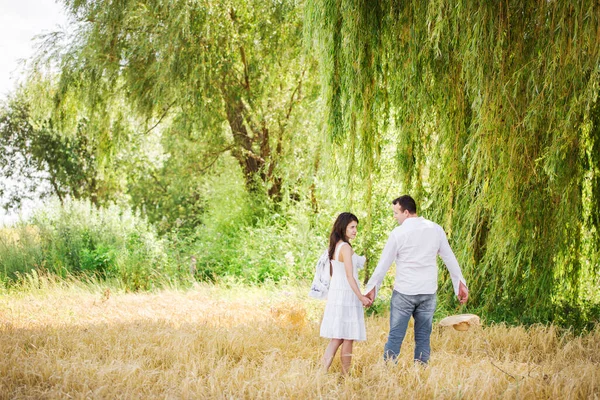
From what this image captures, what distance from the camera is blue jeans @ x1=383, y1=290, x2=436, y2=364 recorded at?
449 cm

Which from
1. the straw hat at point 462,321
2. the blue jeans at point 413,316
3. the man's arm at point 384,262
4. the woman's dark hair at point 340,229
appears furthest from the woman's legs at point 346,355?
the straw hat at point 462,321

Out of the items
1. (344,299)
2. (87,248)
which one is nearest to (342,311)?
(344,299)

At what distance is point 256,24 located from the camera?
10953 mm

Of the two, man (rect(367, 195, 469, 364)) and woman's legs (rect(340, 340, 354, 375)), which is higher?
man (rect(367, 195, 469, 364))

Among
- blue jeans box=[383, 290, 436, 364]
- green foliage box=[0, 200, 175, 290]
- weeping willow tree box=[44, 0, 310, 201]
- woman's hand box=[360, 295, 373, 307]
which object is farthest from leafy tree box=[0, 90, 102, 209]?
woman's hand box=[360, 295, 373, 307]

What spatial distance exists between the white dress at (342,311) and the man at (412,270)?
0.17 metres

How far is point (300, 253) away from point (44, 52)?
262 inches

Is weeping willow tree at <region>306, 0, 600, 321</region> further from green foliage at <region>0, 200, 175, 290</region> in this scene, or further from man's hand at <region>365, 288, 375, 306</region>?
green foliage at <region>0, 200, 175, 290</region>

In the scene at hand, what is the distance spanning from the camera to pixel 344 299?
4387mm

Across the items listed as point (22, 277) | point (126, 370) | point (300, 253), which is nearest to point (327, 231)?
point (300, 253)

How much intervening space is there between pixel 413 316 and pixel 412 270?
388mm

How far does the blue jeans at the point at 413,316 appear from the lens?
4.49 m

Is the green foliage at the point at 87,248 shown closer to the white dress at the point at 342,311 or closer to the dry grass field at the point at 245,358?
the dry grass field at the point at 245,358

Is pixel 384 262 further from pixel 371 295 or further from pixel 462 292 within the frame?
pixel 462 292
